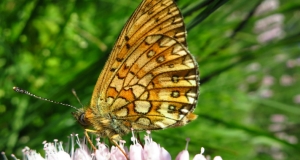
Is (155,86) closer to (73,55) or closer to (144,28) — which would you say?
(144,28)

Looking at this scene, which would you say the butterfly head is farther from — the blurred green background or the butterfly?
the blurred green background

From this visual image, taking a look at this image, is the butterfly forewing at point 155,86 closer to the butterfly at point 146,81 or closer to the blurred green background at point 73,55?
the butterfly at point 146,81

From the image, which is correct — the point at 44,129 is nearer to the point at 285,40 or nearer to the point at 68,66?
the point at 68,66

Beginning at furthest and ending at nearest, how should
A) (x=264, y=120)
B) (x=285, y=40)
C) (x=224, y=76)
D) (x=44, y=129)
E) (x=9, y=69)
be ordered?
(x=264, y=120) → (x=224, y=76) → (x=9, y=69) → (x=44, y=129) → (x=285, y=40)

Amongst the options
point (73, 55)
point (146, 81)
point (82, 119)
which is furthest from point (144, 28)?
point (73, 55)

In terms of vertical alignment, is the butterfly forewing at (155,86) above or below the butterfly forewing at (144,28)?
below

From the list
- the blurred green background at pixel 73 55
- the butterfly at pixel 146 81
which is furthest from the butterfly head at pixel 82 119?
the blurred green background at pixel 73 55

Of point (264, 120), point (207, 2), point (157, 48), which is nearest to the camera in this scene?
point (207, 2)

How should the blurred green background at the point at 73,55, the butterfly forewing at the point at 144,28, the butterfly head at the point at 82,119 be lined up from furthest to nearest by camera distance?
1. the blurred green background at the point at 73,55
2. the butterfly head at the point at 82,119
3. the butterfly forewing at the point at 144,28

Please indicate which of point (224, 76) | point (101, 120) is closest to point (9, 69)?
point (101, 120)
